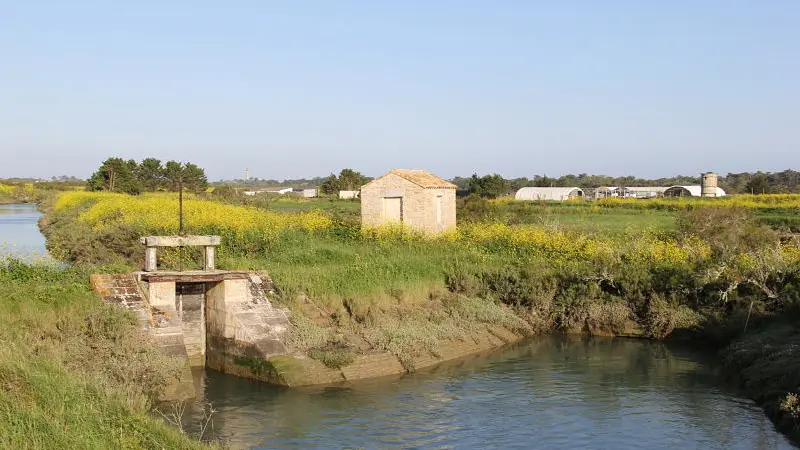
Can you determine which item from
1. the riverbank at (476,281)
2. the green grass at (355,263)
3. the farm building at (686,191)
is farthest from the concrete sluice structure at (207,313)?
the farm building at (686,191)

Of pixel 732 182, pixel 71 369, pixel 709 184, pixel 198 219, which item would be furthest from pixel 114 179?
pixel 732 182

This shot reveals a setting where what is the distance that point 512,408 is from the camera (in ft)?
54.1

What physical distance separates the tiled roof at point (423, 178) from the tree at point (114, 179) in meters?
50.0

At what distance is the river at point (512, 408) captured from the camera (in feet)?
47.6

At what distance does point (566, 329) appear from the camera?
2408 cm

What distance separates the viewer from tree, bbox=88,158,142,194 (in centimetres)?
7800

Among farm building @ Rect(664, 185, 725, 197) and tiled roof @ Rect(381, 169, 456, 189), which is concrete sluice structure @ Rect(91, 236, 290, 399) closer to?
tiled roof @ Rect(381, 169, 456, 189)

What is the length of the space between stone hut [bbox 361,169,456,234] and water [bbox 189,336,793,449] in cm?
1176

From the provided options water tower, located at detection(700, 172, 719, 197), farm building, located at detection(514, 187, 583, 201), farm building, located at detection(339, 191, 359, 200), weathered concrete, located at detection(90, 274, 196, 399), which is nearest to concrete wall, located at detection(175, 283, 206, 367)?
weathered concrete, located at detection(90, 274, 196, 399)

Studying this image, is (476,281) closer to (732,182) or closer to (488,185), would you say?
(488,185)

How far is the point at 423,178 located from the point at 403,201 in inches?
65.8

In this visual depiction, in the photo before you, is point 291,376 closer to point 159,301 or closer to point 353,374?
point 353,374

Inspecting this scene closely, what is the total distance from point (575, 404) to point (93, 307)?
9985 millimetres

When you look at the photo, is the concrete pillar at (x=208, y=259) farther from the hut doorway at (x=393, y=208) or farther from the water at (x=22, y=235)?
the water at (x=22, y=235)
